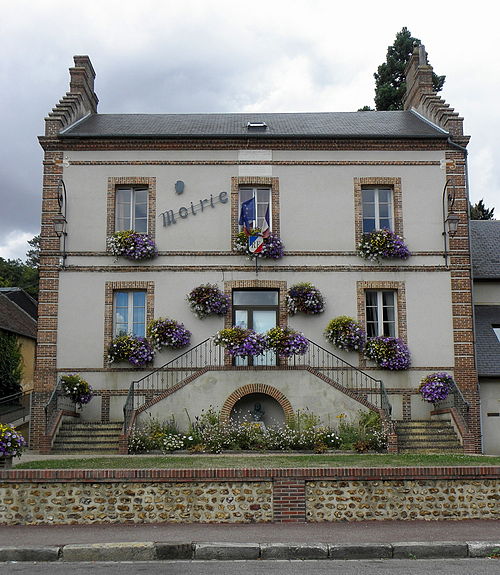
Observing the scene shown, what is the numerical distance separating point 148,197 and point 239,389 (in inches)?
236

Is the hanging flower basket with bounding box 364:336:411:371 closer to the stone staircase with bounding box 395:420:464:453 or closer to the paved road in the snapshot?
the stone staircase with bounding box 395:420:464:453

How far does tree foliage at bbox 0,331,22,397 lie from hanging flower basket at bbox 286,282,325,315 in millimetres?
11311

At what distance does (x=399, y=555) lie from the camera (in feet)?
29.3

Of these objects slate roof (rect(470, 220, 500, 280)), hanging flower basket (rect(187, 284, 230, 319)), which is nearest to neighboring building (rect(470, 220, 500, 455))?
slate roof (rect(470, 220, 500, 280))

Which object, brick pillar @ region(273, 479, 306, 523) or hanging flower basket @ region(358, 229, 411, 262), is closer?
brick pillar @ region(273, 479, 306, 523)

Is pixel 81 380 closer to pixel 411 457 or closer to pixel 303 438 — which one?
pixel 303 438

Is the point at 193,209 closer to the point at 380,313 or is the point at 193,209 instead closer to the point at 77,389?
the point at 77,389

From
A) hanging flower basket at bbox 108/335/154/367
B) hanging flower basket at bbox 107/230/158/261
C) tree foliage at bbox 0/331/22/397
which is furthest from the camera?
tree foliage at bbox 0/331/22/397

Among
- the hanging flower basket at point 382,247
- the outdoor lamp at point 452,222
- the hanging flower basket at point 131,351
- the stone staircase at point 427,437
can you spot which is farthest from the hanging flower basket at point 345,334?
the hanging flower basket at point 131,351

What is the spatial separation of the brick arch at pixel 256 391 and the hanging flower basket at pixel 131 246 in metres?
4.49

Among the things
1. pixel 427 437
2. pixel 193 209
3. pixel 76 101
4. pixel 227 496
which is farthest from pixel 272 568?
pixel 76 101

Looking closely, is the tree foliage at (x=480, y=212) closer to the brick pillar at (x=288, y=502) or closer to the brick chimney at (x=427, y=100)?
the brick chimney at (x=427, y=100)

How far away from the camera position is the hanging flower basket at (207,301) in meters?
19.3

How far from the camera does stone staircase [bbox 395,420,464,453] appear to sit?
57.4ft
